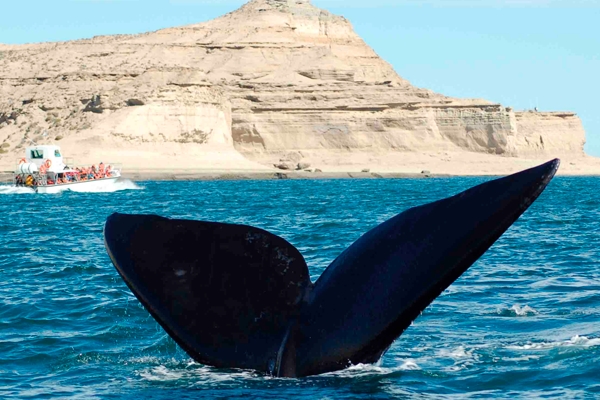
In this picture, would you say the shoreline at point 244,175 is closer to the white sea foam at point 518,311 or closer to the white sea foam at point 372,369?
the white sea foam at point 518,311

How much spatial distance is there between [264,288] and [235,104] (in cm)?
10380

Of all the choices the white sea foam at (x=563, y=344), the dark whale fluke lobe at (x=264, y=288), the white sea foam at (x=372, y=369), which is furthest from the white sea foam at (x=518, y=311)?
the dark whale fluke lobe at (x=264, y=288)

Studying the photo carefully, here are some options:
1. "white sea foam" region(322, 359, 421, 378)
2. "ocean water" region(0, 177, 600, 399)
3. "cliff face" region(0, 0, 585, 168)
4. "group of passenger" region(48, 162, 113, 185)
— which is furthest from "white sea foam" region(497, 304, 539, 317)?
"cliff face" region(0, 0, 585, 168)

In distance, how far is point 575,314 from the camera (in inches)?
430

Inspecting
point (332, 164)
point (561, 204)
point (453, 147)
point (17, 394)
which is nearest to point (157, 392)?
point (17, 394)

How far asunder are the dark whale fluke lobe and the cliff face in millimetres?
81390

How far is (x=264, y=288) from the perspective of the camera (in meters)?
5.52

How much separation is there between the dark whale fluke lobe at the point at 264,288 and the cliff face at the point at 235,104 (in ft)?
267

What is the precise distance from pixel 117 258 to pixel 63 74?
330ft

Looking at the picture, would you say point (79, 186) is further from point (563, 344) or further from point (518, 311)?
point (563, 344)

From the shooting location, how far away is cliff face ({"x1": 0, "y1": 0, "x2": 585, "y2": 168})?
93.5 meters

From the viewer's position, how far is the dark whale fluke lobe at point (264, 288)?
5082 millimetres

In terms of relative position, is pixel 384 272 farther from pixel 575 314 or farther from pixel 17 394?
pixel 575 314

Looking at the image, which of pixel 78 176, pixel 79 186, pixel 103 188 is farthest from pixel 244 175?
pixel 79 186
